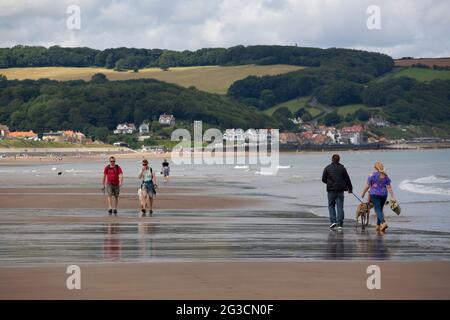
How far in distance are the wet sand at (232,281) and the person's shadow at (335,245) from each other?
915mm

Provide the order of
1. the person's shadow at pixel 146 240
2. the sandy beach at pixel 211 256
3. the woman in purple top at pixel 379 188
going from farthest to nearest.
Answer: the woman in purple top at pixel 379 188
the person's shadow at pixel 146 240
the sandy beach at pixel 211 256

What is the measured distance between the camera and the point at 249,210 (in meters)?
30.5

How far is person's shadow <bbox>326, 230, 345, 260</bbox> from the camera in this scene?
55.5 ft

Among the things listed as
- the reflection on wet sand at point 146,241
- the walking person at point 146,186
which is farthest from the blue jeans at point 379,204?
the walking person at point 146,186

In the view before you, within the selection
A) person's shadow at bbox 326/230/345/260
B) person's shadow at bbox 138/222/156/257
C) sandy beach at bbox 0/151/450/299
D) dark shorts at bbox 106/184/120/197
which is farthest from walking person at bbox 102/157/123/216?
person's shadow at bbox 326/230/345/260

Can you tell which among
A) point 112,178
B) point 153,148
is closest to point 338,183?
point 112,178

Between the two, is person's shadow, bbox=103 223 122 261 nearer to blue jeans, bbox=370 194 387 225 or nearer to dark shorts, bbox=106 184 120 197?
dark shorts, bbox=106 184 120 197

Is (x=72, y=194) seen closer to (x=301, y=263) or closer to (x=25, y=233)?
(x=25, y=233)

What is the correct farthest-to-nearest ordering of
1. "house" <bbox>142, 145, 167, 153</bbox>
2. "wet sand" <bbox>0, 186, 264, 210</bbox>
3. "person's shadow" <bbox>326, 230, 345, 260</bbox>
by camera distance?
"house" <bbox>142, 145, 167, 153</bbox>
"wet sand" <bbox>0, 186, 264, 210</bbox>
"person's shadow" <bbox>326, 230, 345, 260</bbox>

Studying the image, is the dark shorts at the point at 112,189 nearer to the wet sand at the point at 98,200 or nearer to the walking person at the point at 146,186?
the walking person at the point at 146,186

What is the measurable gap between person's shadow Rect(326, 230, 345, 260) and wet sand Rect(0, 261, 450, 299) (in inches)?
36.0

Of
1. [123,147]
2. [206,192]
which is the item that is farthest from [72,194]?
[123,147]

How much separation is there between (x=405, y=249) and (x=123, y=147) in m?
182

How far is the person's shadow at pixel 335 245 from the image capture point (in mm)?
16906
